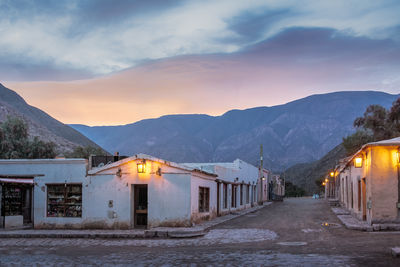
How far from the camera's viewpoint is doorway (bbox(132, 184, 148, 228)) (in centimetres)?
2136

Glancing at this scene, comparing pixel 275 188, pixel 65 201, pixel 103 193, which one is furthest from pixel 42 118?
pixel 103 193

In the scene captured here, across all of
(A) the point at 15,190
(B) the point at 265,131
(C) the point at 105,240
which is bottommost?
(C) the point at 105,240

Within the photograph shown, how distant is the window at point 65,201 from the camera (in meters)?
21.5

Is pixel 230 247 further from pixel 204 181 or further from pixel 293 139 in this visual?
pixel 293 139

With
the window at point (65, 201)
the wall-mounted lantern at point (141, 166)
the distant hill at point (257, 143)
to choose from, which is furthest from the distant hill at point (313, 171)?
the window at point (65, 201)

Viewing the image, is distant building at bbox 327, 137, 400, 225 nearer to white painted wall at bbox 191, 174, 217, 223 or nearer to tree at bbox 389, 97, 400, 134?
white painted wall at bbox 191, 174, 217, 223

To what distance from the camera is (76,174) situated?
843 inches

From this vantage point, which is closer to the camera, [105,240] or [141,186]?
[105,240]

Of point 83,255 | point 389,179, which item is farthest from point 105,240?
point 389,179

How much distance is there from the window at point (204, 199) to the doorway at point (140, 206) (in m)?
3.01

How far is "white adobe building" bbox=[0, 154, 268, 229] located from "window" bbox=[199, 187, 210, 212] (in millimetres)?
911

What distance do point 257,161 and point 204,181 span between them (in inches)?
4955

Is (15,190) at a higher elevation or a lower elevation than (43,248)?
higher

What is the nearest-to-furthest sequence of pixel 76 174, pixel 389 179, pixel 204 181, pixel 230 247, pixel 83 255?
pixel 83 255 → pixel 230 247 → pixel 389 179 → pixel 76 174 → pixel 204 181
